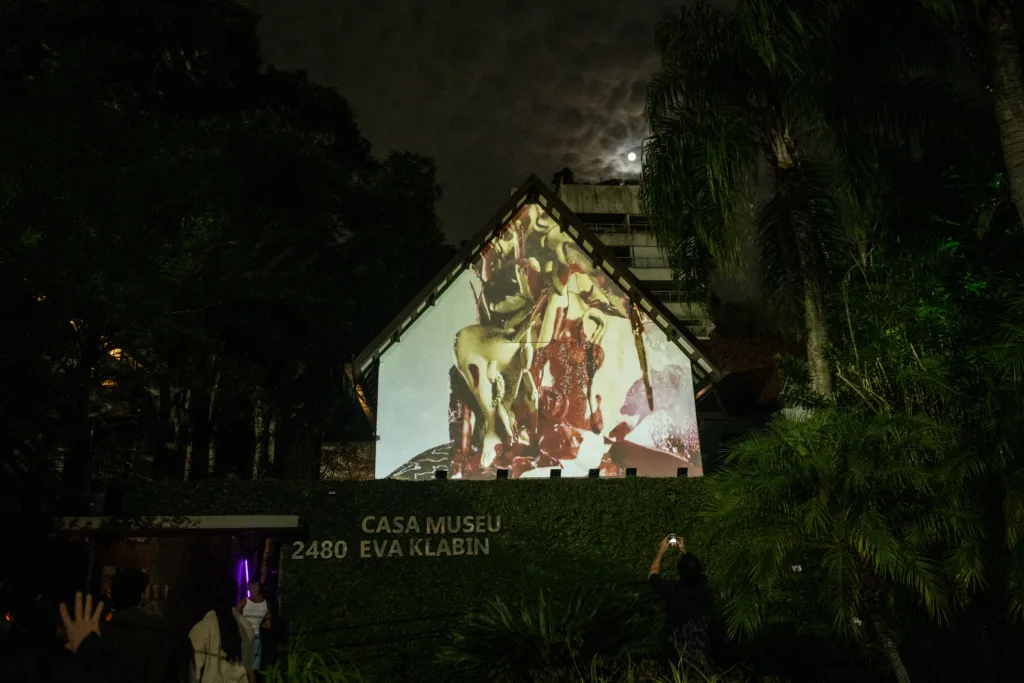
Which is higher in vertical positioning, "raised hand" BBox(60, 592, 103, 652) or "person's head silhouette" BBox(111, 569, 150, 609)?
"person's head silhouette" BBox(111, 569, 150, 609)

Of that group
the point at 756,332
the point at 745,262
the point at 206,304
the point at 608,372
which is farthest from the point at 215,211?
the point at 756,332

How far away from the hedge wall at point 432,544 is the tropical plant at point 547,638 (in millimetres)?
1782

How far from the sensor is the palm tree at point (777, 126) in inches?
503

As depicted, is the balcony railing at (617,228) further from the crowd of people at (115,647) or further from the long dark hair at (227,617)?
the crowd of people at (115,647)

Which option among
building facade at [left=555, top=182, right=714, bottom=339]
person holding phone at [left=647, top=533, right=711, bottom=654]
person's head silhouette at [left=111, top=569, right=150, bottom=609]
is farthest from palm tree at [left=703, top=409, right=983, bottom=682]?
building facade at [left=555, top=182, right=714, bottom=339]

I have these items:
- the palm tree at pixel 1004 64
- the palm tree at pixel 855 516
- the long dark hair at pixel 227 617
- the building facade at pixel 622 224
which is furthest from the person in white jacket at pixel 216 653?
the building facade at pixel 622 224

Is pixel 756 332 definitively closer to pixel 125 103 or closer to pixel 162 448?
pixel 162 448

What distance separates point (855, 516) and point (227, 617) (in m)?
7.85

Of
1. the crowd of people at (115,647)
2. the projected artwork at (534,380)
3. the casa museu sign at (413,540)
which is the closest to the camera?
the crowd of people at (115,647)

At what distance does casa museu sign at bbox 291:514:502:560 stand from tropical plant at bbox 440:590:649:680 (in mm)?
2142

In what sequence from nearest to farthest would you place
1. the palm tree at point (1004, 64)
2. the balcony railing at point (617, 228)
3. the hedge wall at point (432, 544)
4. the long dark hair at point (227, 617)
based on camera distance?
the long dark hair at point (227, 617), the palm tree at point (1004, 64), the hedge wall at point (432, 544), the balcony railing at point (617, 228)

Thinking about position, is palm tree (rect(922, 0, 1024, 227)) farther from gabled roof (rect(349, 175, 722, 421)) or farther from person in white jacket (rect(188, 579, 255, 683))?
person in white jacket (rect(188, 579, 255, 683))

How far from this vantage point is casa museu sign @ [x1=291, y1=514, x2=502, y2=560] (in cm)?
1223

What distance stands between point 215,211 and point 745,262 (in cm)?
1014
